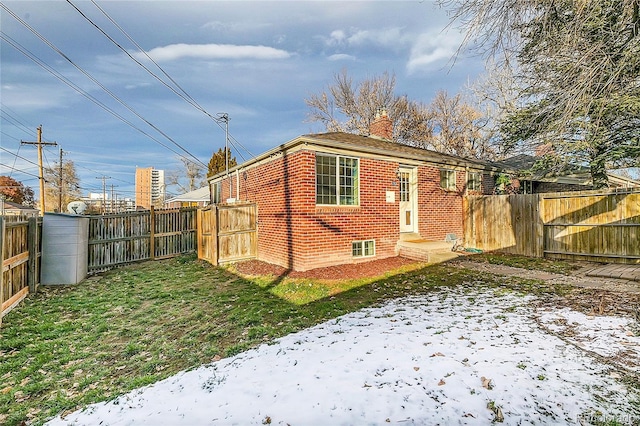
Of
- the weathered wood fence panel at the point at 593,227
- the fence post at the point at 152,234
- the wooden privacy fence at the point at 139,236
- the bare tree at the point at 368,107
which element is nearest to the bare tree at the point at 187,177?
the bare tree at the point at 368,107

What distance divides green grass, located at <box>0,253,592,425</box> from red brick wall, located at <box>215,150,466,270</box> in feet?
4.44

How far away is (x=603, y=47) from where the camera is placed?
467 cm

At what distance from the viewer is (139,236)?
34.9ft

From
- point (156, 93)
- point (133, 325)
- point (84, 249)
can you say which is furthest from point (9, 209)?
point (133, 325)

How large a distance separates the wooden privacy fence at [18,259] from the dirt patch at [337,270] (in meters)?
4.66

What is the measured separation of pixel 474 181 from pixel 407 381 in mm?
11334

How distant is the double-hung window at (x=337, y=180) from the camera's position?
8367 millimetres

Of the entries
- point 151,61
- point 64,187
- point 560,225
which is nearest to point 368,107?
point 151,61

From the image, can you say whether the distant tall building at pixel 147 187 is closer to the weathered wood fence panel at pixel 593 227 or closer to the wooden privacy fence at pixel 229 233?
the wooden privacy fence at pixel 229 233

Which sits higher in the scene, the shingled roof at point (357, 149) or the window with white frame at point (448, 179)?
the shingled roof at point (357, 149)

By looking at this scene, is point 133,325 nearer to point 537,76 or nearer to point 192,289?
point 192,289

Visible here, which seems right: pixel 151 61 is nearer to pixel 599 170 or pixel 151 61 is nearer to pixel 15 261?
pixel 15 261

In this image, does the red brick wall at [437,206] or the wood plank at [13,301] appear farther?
the red brick wall at [437,206]

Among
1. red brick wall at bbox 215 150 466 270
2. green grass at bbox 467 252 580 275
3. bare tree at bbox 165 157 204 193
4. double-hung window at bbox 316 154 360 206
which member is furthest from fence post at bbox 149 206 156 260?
bare tree at bbox 165 157 204 193
